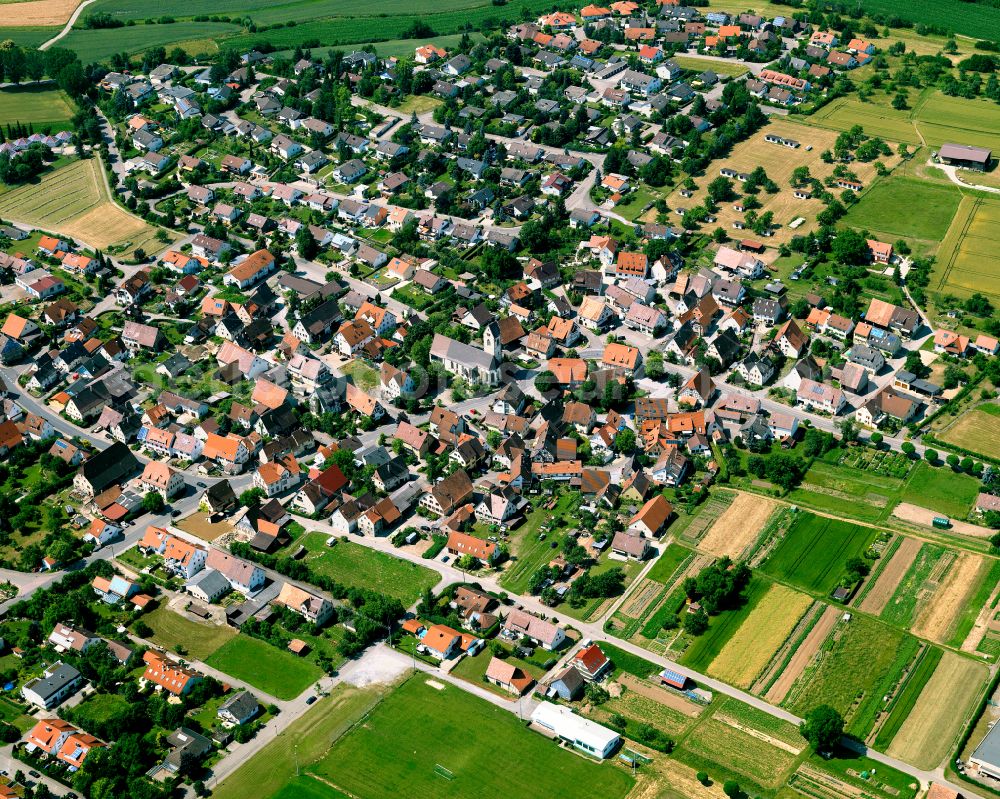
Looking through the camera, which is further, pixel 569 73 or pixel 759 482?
pixel 569 73

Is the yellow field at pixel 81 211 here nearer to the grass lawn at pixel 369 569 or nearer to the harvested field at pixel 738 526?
the grass lawn at pixel 369 569

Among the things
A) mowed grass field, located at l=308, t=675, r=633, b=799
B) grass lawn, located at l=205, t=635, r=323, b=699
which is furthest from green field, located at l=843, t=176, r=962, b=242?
grass lawn, located at l=205, t=635, r=323, b=699

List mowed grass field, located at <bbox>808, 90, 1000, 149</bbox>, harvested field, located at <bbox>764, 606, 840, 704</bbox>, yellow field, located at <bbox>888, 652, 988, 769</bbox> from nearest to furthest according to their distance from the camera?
yellow field, located at <bbox>888, 652, 988, 769</bbox>, harvested field, located at <bbox>764, 606, 840, 704</bbox>, mowed grass field, located at <bbox>808, 90, 1000, 149</bbox>

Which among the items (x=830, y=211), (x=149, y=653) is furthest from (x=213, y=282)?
(x=830, y=211)

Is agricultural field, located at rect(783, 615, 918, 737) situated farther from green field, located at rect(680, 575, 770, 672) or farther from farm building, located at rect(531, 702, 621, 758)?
farm building, located at rect(531, 702, 621, 758)

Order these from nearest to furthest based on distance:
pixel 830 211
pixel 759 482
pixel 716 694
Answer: pixel 716 694 → pixel 759 482 → pixel 830 211

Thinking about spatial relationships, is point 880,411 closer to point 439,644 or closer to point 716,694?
point 716,694

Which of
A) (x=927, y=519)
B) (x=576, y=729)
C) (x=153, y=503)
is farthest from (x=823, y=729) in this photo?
(x=153, y=503)

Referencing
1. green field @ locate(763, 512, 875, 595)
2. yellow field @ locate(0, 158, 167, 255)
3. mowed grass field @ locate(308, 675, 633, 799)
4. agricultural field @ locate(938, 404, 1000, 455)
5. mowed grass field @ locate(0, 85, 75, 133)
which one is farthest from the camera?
mowed grass field @ locate(0, 85, 75, 133)
